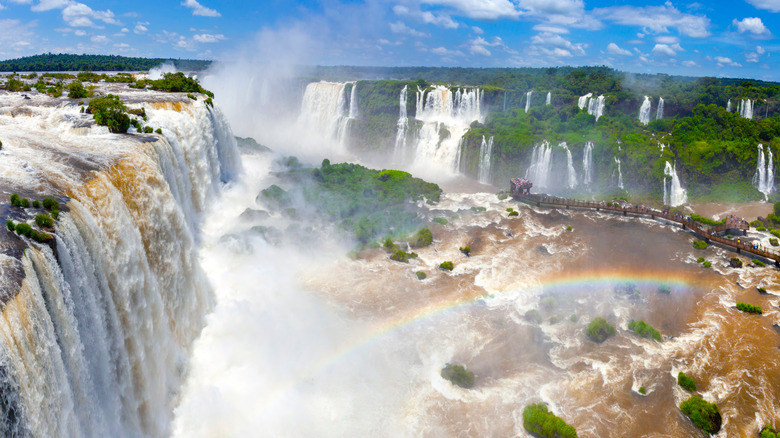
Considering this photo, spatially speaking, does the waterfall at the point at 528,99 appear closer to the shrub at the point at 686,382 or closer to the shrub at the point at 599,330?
the shrub at the point at 599,330

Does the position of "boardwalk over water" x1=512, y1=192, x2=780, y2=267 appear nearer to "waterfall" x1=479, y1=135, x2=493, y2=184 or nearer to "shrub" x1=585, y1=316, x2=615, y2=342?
"waterfall" x1=479, y1=135, x2=493, y2=184

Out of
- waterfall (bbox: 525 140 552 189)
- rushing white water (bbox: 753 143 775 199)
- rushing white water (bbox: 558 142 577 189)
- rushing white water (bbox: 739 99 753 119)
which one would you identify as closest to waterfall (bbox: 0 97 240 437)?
waterfall (bbox: 525 140 552 189)

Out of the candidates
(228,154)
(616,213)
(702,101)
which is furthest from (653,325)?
(702,101)

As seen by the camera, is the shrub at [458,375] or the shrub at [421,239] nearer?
the shrub at [458,375]

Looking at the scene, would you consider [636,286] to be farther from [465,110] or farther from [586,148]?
[465,110]

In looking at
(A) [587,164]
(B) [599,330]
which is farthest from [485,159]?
(B) [599,330]

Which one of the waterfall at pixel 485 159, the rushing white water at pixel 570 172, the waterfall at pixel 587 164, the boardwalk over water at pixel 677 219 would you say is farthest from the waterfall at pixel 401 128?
the waterfall at pixel 587 164
